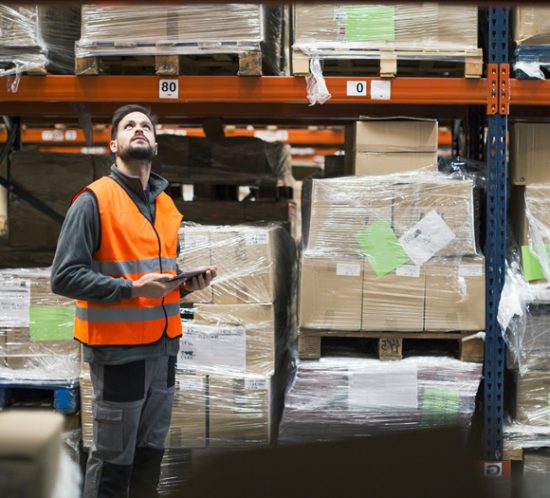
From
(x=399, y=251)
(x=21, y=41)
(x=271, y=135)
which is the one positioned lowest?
(x=399, y=251)

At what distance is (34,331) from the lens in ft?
14.0

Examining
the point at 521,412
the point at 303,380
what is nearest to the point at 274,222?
the point at 303,380

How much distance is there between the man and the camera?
2.92 m

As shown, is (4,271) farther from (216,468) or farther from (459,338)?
(216,468)

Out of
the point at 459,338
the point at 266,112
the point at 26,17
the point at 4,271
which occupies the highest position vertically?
the point at 26,17

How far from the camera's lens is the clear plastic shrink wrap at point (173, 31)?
13.5 feet

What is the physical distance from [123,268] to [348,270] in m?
1.40

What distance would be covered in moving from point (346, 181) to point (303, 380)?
1.12 m

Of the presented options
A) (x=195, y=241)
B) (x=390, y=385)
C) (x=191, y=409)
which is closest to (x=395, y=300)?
(x=390, y=385)

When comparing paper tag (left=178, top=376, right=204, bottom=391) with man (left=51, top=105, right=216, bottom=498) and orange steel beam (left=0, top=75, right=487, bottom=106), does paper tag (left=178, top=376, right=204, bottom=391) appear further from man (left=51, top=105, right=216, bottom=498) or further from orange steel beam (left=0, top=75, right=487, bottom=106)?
orange steel beam (left=0, top=75, right=487, bottom=106)

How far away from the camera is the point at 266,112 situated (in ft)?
16.8

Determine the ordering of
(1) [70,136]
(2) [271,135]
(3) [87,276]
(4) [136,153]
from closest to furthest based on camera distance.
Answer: (3) [87,276], (4) [136,153], (1) [70,136], (2) [271,135]

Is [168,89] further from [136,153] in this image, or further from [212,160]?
[136,153]

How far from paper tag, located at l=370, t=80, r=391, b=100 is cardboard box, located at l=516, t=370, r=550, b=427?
1744mm
